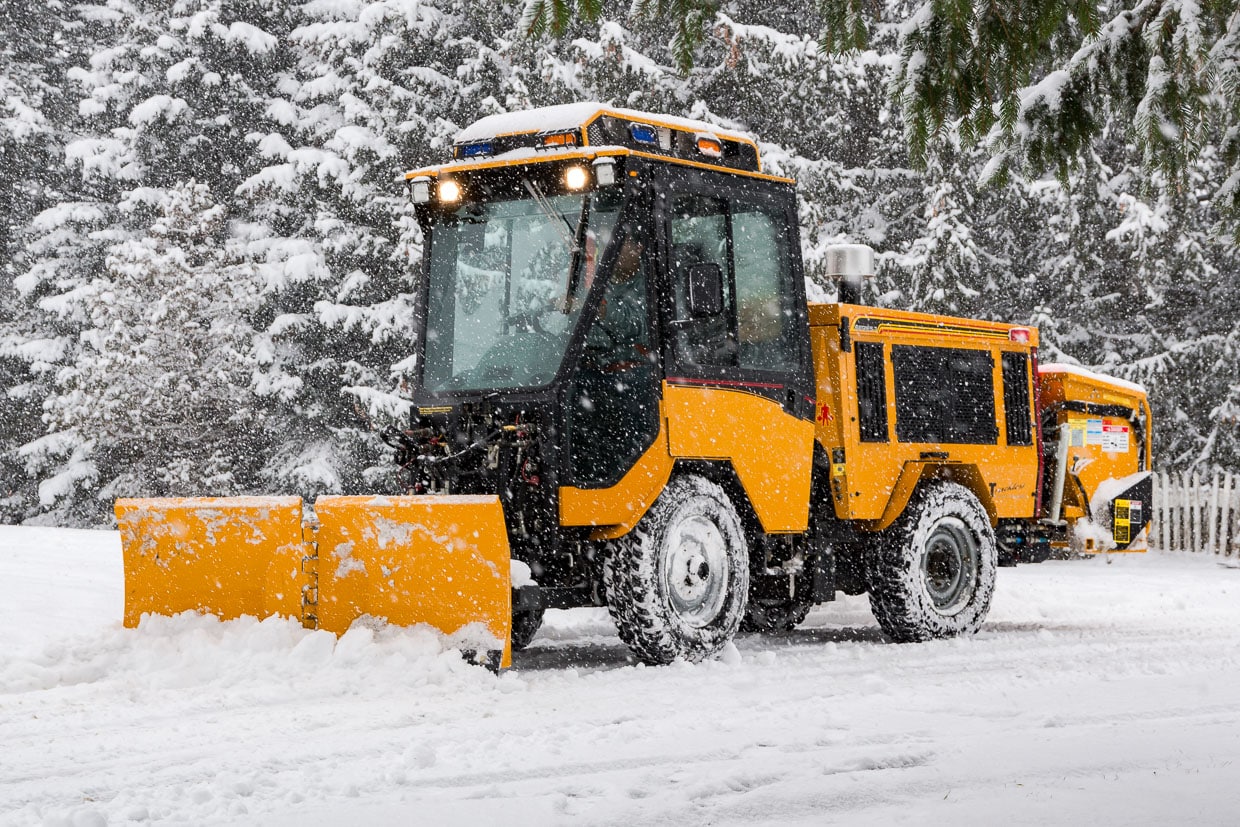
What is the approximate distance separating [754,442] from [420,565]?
2.36m

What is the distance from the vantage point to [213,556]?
8.38 meters

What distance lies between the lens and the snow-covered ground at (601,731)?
5.12 m

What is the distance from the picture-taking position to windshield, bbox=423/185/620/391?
27.9 ft

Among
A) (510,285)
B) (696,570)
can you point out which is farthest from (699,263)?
(696,570)

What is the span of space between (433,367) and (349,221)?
56.7 ft

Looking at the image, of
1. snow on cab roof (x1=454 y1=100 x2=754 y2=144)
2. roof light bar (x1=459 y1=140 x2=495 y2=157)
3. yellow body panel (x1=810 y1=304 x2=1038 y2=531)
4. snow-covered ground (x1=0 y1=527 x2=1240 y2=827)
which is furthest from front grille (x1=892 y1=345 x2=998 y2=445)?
roof light bar (x1=459 y1=140 x2=495 y2=157)

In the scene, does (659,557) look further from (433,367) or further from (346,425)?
(346,425)

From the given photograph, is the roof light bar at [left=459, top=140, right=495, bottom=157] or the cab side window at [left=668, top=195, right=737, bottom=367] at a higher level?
the roof light bar at [left=459, top=140, right=495, bottom=157]

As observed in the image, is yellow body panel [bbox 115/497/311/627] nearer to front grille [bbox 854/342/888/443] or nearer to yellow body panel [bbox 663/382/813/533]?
yellow body panel [bbox 663/382/813/533]

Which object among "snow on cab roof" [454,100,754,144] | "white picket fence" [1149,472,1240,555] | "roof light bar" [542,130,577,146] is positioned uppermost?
"snow on cab roof" [454,100,754,144]

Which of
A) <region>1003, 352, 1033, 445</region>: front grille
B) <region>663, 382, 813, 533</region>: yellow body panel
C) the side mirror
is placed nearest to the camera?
the side mirror

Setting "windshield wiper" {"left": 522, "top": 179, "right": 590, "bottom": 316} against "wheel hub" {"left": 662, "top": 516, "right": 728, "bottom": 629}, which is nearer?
"windshield wiper" {"left": 522, "top": 179, "right": 590, "bottom": 316}

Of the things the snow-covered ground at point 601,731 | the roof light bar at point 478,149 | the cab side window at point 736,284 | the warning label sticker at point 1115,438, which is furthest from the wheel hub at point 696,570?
the warning label sticker at point 1115,438

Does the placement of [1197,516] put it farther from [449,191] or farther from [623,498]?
[449,191]
